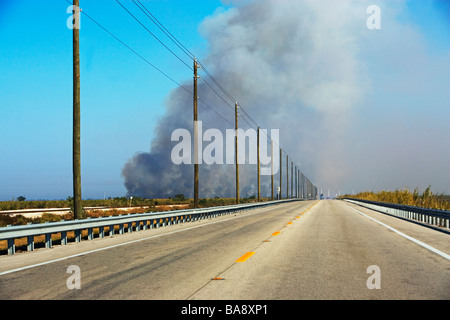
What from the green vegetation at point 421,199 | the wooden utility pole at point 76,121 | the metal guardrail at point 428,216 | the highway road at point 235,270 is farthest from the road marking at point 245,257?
the green vegetation at point 421,199

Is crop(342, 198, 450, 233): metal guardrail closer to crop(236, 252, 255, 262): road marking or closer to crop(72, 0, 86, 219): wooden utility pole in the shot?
crop(236, 252, 255, 262): road marking

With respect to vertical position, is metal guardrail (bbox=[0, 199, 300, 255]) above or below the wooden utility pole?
below

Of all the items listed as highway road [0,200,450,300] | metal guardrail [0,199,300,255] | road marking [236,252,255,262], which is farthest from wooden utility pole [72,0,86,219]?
road marking [236,252,255,262]

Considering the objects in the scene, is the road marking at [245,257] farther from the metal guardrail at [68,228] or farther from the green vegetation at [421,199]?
the green vegetation at [421,199]

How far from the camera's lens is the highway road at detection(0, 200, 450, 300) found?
661cm

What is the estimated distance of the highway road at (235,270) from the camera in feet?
21.7

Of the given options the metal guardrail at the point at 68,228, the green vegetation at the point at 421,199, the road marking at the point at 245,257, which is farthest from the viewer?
the green vegetation at the point at 421,199

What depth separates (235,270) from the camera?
8516 millimetres

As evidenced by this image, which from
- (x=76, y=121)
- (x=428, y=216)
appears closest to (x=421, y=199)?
(x=428, y=216)

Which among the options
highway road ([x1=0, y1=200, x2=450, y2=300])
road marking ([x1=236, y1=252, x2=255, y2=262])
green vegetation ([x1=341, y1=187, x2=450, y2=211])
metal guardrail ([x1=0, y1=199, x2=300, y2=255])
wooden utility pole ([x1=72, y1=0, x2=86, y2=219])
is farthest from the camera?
green vegetation ([x1=341, y1=187, x2=450, y2=211])

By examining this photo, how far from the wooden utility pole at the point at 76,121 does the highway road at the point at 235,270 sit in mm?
4581

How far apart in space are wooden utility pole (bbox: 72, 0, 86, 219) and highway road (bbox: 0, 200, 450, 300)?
4.58 m

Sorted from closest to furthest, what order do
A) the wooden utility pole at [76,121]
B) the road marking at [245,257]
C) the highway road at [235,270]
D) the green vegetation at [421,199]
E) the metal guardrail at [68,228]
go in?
the highway road at [235,270] < the road marking at [245,257] < the metal guardrail at [68,228] < the wooden utility pole at [76,121] < the green vegetation at [421,199]
